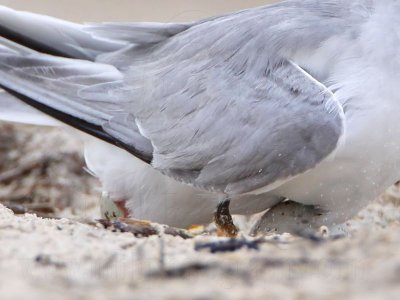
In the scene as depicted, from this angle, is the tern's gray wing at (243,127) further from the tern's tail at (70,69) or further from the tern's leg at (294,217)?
the tern's leg at (294,217)

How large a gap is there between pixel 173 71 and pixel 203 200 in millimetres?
595

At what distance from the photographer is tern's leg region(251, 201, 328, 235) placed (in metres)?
4.05

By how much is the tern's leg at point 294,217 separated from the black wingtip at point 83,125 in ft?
2.03

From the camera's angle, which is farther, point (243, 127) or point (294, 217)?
point (294, 217)

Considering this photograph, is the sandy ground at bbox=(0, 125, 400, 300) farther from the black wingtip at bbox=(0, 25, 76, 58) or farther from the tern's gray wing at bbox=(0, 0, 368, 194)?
the black wingtip at bbox=(0, 25, 76, 58)

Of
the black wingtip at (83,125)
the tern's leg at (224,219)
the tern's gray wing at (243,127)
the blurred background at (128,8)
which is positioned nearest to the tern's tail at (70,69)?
the black wingtip at (83,125)

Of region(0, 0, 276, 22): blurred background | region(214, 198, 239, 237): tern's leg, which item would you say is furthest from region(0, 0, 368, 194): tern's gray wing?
region(0, 0, 276, 22): blurred background

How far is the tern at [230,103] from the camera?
11.8ft

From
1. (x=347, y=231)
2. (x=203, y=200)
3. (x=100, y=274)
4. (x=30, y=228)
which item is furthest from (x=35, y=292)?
(x=347, y=231)

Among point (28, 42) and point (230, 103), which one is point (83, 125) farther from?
point (230, 103)

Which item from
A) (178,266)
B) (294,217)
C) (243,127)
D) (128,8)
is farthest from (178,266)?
(128,8)

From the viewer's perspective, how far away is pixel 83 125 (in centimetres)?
420

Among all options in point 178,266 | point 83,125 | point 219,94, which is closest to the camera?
point 178,266

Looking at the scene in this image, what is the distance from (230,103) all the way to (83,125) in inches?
30.3
